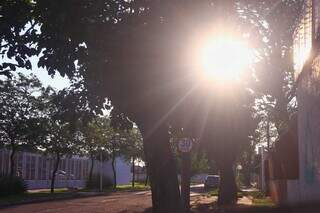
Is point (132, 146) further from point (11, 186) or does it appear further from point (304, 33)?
point (304, 33)

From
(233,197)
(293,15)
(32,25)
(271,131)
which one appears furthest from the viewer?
(271,131)

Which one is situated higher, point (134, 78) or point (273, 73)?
point (273, 73)

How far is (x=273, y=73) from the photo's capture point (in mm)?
26406

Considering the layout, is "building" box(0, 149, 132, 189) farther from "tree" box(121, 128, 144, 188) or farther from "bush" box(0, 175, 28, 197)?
"bush" box(0, 175, 28, 197)

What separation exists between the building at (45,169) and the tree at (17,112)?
6.11 m

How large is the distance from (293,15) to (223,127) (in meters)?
7.77

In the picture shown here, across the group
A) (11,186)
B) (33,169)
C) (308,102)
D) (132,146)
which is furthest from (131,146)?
(308,102)

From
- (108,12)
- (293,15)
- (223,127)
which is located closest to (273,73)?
(223,127)

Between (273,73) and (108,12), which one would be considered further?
(273,73)

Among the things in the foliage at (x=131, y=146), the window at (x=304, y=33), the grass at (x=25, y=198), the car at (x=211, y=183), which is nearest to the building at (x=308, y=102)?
the window at (x=304, y=33)

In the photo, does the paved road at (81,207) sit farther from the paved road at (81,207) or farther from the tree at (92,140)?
the tree at (92,140)

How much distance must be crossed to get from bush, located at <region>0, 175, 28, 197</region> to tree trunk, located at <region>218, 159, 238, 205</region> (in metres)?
15.9

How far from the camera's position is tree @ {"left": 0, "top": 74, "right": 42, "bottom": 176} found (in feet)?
128

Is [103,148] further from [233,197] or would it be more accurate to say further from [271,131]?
[233,197]
